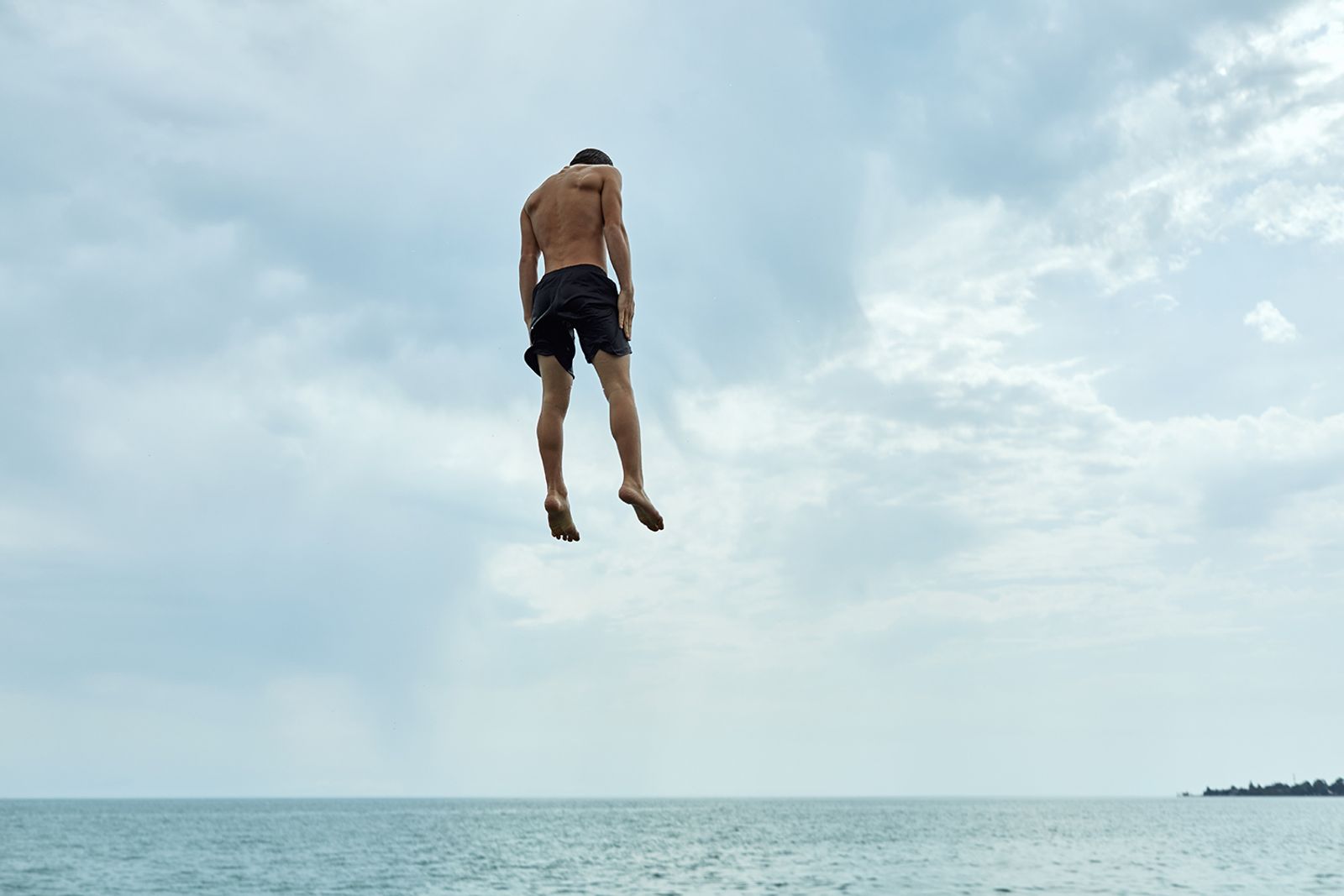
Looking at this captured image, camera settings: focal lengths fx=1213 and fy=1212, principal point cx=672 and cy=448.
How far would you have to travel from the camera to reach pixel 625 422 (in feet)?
29.2

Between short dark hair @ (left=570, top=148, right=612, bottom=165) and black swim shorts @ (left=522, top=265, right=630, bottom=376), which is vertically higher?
short dark hair @ (left=570, top=148, right=612, bottom=165)

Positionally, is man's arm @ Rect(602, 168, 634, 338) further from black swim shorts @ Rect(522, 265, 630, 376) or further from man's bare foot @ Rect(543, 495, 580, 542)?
man's bare foot @ Rect(543, 495, 580, 542)

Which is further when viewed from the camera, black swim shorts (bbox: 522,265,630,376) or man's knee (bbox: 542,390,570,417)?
man's knee (bbox: 542,390,570,417)

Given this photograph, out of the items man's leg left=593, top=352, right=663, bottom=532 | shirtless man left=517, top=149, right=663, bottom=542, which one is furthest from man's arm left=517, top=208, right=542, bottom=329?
man's leg left=593, top=352, right=663, bottom=532

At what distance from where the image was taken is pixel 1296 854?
121312 mm

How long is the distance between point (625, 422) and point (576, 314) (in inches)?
34.0

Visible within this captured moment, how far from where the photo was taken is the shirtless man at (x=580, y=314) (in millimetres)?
8812

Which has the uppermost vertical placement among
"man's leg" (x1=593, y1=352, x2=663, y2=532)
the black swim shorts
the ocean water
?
the black swim shorts

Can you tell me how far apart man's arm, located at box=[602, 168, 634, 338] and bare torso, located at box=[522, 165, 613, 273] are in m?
0.09

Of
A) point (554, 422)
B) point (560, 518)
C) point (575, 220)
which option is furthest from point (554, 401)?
point (575, 220)

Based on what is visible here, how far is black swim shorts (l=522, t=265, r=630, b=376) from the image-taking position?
28.9 feet

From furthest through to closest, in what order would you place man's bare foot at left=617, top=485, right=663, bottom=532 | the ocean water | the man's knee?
the ocean water
the man's knee
man's bare foot at left=617, top=485, right=663, bottom=532

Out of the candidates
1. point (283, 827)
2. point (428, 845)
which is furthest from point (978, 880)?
point (283, 827)

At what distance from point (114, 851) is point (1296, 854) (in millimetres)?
121664
